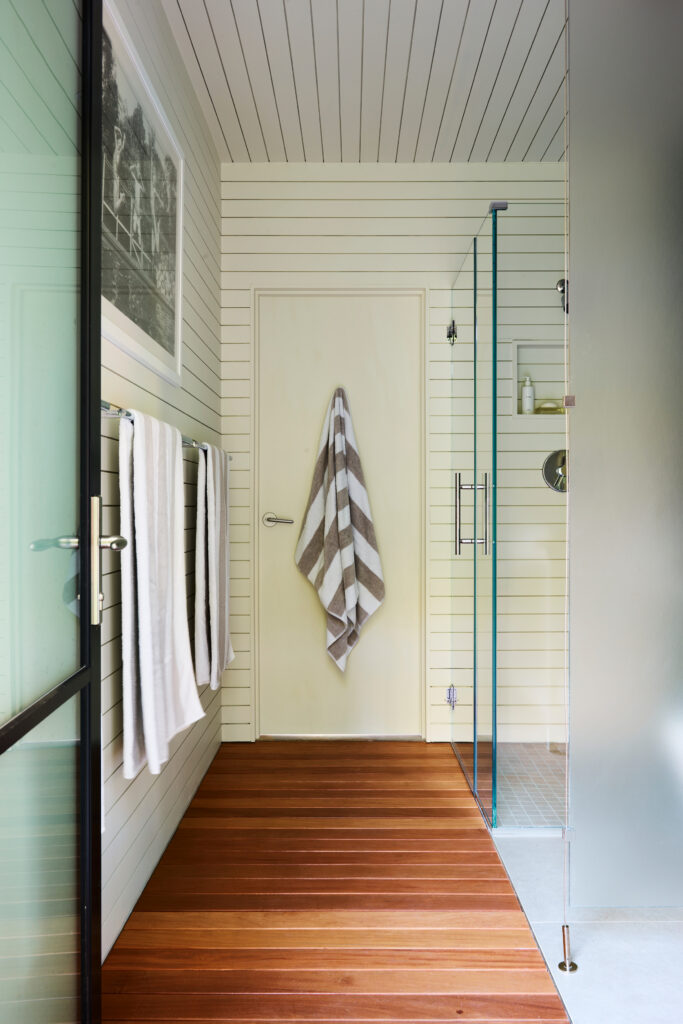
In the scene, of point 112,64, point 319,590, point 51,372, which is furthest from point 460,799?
point 112,64

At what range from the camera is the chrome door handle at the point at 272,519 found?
2.88 m

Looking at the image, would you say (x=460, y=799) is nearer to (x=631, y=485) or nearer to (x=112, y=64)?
(x=631, y=485)

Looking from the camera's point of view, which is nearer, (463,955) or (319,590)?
(463,955)

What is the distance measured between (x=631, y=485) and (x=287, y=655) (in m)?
1.81

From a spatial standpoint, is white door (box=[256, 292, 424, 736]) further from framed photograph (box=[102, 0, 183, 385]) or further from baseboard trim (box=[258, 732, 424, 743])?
framed photograph (box=[102, 0, 183, 385])

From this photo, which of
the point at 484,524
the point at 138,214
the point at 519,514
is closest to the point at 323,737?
the point at 484,524

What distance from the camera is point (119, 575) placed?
5.18 ft

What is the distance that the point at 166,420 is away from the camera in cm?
197

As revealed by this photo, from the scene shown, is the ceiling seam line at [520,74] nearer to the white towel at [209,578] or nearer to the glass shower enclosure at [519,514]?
the glass shower enclosure at [519,514]

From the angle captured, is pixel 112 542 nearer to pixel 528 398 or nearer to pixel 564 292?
pixel 564 292

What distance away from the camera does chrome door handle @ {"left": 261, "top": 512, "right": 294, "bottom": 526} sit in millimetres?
2879

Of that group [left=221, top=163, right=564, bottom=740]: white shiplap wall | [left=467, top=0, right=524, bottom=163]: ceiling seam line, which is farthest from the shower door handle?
[left=467, top=0, right=524, bottom=163]: ceiling seam line

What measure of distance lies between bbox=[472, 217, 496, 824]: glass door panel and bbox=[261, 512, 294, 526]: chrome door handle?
924mm

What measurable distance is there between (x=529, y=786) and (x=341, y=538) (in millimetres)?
1204
